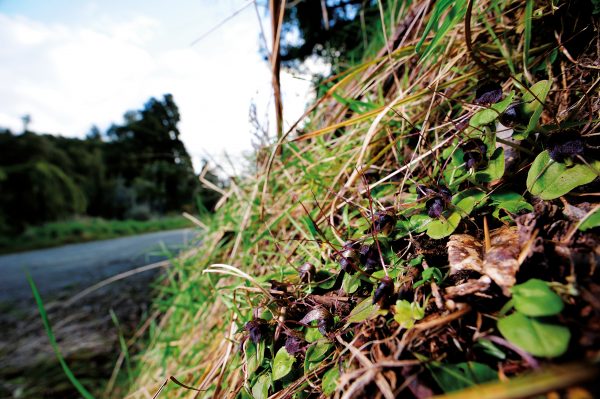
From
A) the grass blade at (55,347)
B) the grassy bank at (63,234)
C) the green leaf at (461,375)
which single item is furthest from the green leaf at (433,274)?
the grassy bank at (63,234)

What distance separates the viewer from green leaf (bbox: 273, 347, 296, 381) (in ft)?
1.35

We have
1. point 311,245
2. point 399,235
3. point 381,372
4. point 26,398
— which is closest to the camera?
point 381,372

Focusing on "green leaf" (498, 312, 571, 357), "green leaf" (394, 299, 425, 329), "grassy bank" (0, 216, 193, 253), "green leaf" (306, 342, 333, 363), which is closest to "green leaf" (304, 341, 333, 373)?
"green leaf" (306, 342, 333, 363)

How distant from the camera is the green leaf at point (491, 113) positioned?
1.40ft

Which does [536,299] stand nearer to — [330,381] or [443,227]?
[443,227]

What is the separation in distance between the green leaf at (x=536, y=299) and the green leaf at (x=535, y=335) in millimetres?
14

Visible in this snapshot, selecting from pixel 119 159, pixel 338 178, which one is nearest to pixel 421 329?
pixel 338 178

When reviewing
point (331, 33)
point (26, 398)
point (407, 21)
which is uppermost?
point (331, 33)

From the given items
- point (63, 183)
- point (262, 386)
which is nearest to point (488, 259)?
point (262, 386)

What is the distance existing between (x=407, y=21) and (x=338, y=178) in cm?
60

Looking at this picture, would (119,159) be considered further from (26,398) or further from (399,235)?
(399,235)

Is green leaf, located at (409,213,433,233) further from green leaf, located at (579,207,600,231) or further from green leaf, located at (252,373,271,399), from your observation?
green leaf, located at (252,373,271,399)

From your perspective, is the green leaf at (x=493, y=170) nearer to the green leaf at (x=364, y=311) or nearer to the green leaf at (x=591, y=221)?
the green leaf at (x=591, y=221)

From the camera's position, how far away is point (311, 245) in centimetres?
66
